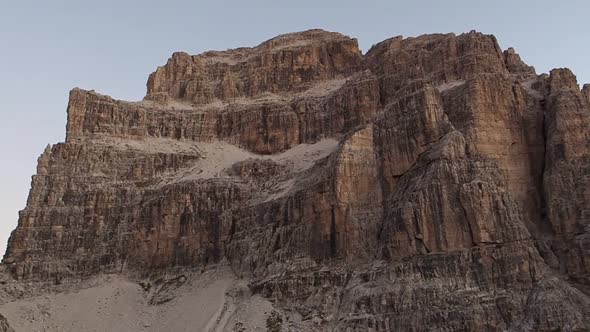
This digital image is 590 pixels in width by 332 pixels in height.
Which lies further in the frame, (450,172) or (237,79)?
(237,79)

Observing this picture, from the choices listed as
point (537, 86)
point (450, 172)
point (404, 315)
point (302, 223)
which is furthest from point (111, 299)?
point (537, 86)

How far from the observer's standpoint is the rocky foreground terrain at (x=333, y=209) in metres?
56.3

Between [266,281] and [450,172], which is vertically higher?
[450,172]

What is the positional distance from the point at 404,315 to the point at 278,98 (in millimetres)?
55860

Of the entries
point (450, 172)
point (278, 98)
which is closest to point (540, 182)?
point (450, 172)

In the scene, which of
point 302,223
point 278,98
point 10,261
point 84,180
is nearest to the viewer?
point 302,223

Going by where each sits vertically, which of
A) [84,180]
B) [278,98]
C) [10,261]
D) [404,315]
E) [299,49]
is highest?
[299,49]

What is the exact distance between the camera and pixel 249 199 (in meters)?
81.9

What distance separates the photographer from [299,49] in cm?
10794

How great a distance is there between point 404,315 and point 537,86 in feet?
112

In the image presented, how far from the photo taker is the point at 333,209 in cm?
6794

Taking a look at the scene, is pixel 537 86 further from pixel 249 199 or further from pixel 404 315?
pixel 249 199

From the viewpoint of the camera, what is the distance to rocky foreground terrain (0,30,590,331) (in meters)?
56.3

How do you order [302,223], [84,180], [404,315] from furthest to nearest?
[84,180] < [302,223] < [404,315]
